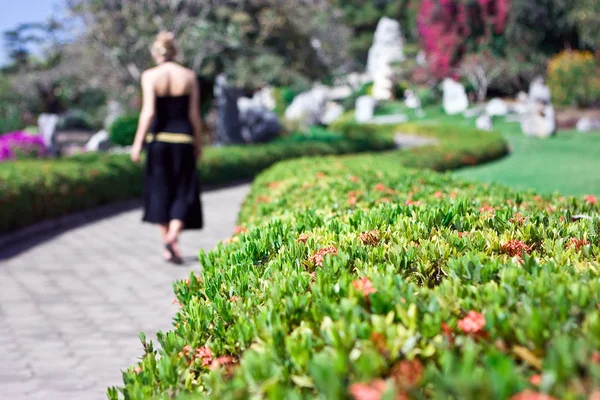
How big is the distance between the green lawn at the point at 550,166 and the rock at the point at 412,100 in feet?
60.5

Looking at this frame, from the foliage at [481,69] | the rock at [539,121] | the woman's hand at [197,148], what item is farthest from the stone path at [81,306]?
the foliage at [481,69]

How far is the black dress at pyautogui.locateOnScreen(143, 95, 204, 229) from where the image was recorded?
782 cm

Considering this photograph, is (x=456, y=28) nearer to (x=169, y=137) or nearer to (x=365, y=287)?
(x=169, y=137)

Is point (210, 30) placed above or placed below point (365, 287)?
above

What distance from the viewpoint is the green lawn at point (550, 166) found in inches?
553

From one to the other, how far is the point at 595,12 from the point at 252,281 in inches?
1247

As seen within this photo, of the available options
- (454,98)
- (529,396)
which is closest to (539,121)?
(454,98)

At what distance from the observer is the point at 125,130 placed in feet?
80.7

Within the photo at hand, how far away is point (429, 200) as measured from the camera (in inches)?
227

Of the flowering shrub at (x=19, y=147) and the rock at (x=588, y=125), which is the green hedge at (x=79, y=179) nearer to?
the flowering shrub at (x=19, y=147)

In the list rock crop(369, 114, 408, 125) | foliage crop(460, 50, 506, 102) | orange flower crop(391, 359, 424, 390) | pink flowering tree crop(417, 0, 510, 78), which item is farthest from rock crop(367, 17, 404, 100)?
orange flower crop(391, 359, 424, 390)

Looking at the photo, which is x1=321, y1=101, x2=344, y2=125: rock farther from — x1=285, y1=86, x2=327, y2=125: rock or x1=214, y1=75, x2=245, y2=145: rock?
x1=214, y1=75, x2=245, y2=145: rock

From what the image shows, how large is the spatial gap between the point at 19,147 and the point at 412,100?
36097mm

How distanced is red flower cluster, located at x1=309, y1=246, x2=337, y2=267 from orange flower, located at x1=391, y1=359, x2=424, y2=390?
1287 mm
